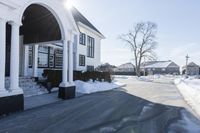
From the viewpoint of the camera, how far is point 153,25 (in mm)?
51000

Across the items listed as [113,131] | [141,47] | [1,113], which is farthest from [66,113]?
[141,47]

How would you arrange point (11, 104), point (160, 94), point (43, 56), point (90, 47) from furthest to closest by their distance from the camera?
point (90, 47), point (43, 56), point (160, 94), point (11, 104)

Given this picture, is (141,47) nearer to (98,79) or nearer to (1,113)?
(98,79)

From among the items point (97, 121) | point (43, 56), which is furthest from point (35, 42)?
point (97, 121)

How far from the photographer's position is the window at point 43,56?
17.7 meters

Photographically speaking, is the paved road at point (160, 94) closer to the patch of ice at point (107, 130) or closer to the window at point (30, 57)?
the patch of ice at point (107, 130)

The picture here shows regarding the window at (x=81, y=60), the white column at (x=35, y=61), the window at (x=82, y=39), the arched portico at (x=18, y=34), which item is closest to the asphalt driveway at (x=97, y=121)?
the arched portico at (x=18, y=34)

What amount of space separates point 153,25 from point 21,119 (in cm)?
4768

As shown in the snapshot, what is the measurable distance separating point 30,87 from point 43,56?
5.15m

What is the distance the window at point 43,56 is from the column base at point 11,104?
9.13 m

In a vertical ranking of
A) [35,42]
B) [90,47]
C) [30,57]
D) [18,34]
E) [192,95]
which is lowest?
[192,95]

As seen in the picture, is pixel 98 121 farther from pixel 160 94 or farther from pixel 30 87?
pixel 160 94

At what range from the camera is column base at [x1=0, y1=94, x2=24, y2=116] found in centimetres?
790

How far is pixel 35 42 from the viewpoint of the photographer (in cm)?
1511
